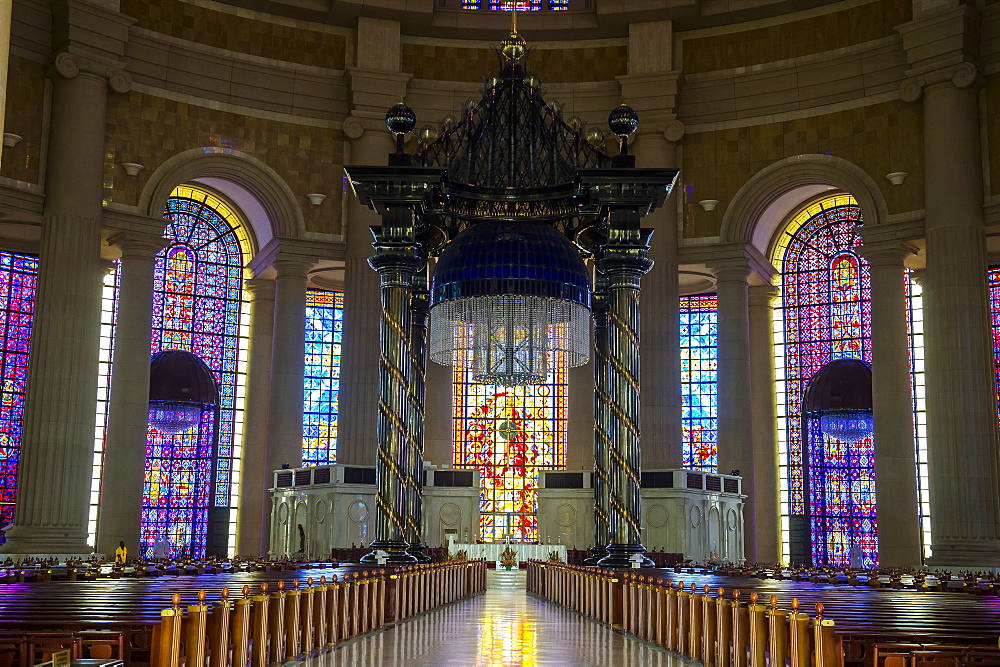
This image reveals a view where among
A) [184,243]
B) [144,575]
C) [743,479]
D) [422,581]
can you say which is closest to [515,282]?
[422,581]

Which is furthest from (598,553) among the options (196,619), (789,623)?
(196,619)

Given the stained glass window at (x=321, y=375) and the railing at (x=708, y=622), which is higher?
the stained glass window at (x=321, y=375)

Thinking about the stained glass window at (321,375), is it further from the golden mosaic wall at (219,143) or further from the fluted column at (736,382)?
the fluted column at (736,382)

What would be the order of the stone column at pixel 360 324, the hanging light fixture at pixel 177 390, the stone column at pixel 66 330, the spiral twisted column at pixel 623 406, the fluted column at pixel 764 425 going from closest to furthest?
the spiral twisted column at pixel 623 406 < the stone column at pixel 66 330 < the stone column at pixel 360 324 < the hanging light fixture at pixel 177 390 < the fluted column at pixel 764 425

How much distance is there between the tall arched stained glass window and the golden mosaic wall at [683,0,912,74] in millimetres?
4584

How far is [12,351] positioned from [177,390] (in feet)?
15.1

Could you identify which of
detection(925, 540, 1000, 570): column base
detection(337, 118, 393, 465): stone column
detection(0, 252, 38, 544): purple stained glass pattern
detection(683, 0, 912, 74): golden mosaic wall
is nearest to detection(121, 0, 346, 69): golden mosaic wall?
detection(337, 118, 393, 465): stone column

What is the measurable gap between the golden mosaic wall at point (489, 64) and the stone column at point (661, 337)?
238cm

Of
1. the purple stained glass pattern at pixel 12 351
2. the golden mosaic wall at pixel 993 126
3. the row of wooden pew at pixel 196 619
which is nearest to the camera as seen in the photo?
the row of wooden pew at pixel 196 619

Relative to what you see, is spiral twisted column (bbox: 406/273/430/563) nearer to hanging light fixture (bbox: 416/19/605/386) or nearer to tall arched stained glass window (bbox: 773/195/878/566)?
hanging light fixture (bbox: 416/19/605/386)

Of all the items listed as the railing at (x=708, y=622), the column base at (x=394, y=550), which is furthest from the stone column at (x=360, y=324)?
the railing at (x=708, y=622)

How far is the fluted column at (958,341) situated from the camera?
23109mm

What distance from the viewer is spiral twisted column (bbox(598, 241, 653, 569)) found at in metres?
16.4

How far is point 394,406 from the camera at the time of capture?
16.8 meters
